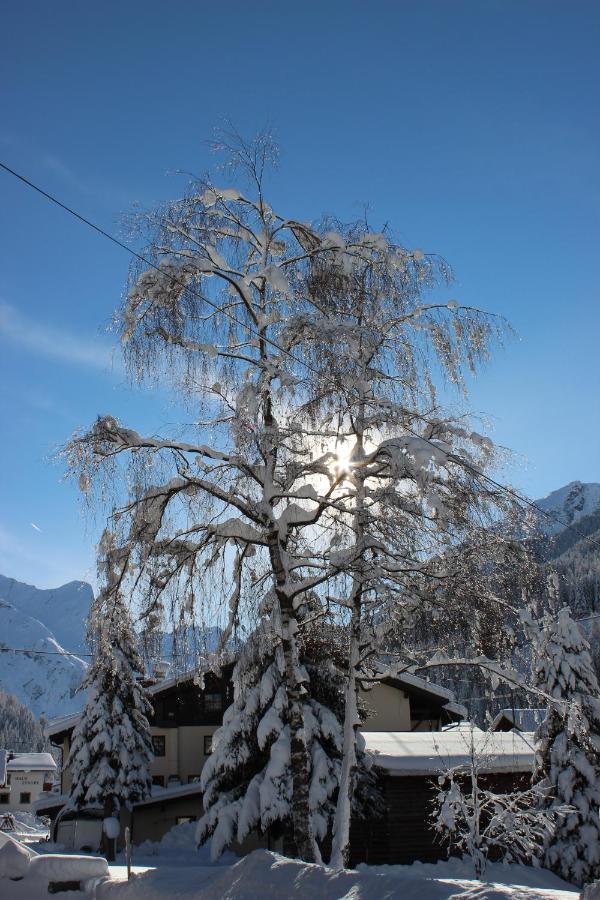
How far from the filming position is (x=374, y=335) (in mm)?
10242

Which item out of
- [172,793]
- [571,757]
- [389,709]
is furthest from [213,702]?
[571,757]

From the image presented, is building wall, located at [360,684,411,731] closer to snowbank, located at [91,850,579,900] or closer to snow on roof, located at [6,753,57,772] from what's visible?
snowbank, located at [91,850,579,900]

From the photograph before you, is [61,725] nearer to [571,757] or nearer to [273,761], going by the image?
[273,761]

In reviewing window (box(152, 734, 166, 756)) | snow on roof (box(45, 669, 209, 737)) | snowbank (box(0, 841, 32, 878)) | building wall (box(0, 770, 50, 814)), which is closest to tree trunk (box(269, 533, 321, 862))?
snowbank (box(0, 841, 32, 878))

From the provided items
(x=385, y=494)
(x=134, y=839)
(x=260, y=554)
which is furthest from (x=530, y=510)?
(x=134, y=839)

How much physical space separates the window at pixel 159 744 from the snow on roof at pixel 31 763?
61.1 metres

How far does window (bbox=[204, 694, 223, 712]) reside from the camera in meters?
34.3

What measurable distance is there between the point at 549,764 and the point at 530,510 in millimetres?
13300

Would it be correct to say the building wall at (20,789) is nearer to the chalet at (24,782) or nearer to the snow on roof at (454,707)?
the chalet at (24,782)

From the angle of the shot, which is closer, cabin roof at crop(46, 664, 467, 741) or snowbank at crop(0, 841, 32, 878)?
snowbank at crop(0, 841, 32, 878)

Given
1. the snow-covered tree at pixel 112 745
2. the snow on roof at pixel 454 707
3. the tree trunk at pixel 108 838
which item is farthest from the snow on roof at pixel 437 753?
the tree trunk at pixel 108 838

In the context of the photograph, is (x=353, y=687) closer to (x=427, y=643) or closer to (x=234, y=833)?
(x=427, y=643)

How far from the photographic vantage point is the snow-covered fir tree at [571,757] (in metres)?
18.6

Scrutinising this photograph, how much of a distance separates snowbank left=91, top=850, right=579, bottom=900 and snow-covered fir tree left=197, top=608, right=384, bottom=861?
10.5 m
